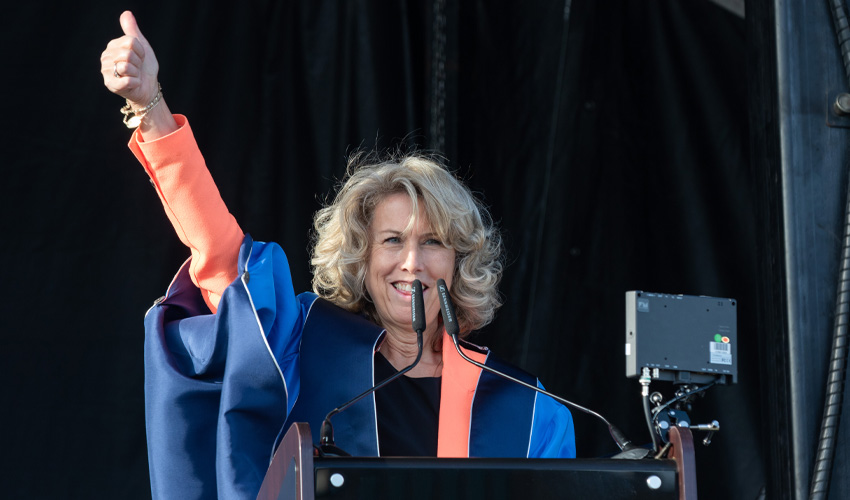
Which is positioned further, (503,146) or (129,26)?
(503,146)

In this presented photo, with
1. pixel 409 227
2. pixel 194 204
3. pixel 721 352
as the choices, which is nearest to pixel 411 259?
pixel 409 227

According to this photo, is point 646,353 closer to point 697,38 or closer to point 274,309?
Answer: point 274,309

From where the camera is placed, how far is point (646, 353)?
61.1 inches

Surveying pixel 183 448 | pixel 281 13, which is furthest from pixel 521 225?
pixel 183 448

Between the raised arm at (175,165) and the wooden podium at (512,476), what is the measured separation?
719 mm

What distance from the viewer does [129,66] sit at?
157 centimetres

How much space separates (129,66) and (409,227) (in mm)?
723

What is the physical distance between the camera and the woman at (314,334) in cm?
166

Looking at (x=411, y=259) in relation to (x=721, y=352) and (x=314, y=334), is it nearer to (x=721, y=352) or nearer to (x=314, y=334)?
(x=314, y=334)

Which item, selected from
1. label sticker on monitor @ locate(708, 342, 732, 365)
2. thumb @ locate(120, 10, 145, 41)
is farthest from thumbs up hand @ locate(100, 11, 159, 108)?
label sticker on monitor @ locate(708, 342, 732, 365)

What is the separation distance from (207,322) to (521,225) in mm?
1328

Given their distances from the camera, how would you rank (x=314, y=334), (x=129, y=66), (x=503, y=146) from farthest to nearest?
(x=503, y=146)
(x=314, y=334)
(x=129, y=66)

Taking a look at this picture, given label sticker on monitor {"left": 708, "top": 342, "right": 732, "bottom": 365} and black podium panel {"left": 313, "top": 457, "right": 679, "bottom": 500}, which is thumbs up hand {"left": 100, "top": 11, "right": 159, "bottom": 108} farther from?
label sticker on monitor {"left": 708, "top": 342, "right": 732, "bottom": 365}

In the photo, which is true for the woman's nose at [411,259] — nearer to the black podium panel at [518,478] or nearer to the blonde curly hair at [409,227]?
the blonde curly hair at [409,227]
